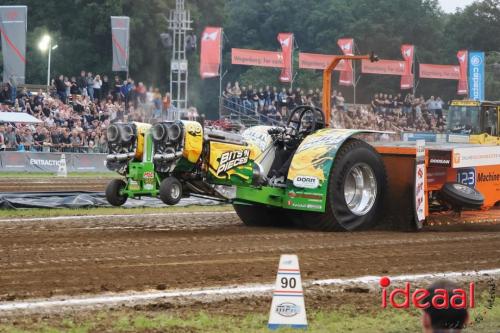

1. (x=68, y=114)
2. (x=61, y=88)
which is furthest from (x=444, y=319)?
(x=61, y=88)

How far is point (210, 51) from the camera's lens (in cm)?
3919

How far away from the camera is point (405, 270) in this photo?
1001 centimetres

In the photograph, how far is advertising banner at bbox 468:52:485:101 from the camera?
44.9 m

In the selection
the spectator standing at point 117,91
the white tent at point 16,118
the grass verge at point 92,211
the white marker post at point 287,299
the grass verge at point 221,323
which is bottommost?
the grass verge at point 92,211

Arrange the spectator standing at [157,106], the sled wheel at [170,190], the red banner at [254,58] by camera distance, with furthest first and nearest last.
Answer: the red banner at [254,58] → the spectator standing at [157,106] → the sled wheel at [170,190]

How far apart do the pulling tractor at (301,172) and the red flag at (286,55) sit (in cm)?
2703

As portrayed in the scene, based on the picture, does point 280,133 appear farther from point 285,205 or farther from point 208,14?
point 208,14

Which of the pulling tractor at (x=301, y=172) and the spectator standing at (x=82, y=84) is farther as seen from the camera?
the spectator standing at (x=82, y=84)

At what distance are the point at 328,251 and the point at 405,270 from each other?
1448 mm

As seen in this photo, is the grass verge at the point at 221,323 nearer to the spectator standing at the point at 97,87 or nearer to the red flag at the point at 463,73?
the spectator standing at the point at 97,87

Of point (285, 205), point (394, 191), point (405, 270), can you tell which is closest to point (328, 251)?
point (405, 270)

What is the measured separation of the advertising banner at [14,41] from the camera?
3412 cm

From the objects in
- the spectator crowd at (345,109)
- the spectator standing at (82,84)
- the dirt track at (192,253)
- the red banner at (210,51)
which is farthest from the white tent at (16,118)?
the dirt track at (192,253)

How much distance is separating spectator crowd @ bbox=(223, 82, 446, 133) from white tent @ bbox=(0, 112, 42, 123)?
878 cm
